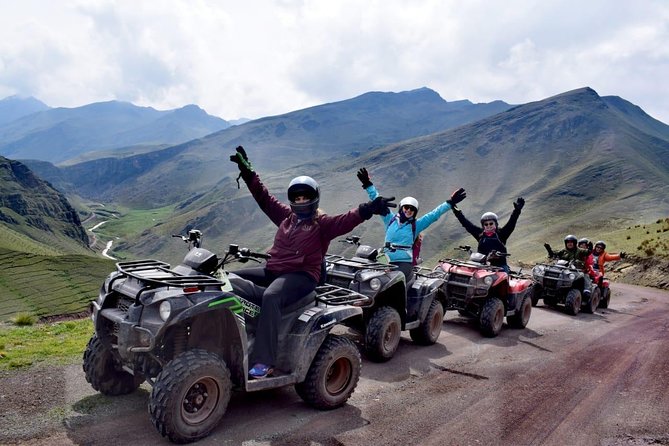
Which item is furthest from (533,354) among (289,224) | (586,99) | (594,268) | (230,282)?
(586,99)

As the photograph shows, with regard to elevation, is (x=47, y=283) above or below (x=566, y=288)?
above

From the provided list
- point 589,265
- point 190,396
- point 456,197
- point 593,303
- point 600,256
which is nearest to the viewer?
point 190,396

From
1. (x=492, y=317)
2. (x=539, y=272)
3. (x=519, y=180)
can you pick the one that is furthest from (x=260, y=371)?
(x=519, y=180)

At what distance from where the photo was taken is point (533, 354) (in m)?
9.16

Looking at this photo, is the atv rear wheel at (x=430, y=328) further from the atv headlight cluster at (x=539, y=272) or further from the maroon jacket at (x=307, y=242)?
the atv headlight cluster at (x=539, y=272)

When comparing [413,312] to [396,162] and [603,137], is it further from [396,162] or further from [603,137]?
[603,137]

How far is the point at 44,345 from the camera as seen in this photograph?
7.72 m

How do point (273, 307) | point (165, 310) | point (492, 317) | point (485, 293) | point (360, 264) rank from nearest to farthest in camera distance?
point (165, 310), point (273, 307), point (360, 264), point (492, 317), point (485, 293)

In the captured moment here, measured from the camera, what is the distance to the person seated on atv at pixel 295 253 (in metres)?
5.52

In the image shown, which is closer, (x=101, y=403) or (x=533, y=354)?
(x=101, y=403)

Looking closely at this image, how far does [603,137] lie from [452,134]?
35397 mm

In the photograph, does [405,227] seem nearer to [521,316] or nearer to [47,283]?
[521,316]

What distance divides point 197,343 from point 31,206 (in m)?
84.4

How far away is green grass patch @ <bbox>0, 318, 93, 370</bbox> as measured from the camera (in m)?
6.82
